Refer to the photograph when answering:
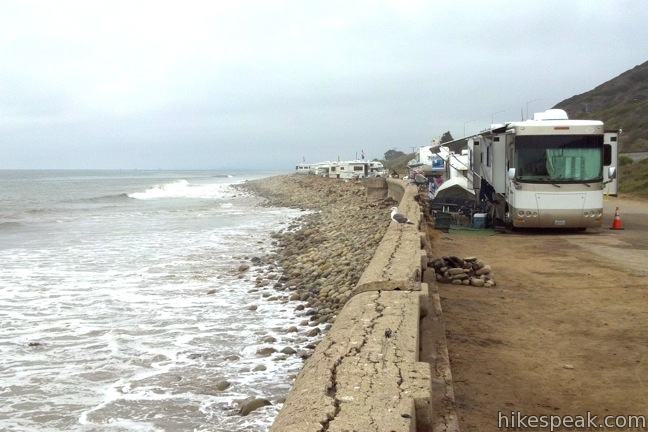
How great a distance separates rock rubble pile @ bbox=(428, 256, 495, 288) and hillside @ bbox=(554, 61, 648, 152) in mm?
47833

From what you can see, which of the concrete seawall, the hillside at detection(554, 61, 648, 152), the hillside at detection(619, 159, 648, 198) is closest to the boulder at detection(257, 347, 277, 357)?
the concrete seawall

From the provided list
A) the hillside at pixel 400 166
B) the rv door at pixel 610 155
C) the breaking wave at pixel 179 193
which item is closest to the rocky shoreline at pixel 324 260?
the rv door at pixel 610 155

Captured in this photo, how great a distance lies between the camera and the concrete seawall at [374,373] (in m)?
3.03

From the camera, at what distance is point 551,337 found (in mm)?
6156

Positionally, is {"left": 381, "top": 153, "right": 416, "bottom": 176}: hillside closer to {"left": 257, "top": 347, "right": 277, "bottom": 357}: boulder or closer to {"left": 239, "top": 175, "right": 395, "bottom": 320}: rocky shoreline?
{"left": 239, "top": 175, "right": 395, "bottom": 320}: rocky shoreline

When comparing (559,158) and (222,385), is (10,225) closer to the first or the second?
(559,158)

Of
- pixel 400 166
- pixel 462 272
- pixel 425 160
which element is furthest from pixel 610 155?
pixel 400 166

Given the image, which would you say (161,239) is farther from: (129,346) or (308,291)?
(129,346)

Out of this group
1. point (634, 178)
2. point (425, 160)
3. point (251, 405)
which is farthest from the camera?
point (634, 178)

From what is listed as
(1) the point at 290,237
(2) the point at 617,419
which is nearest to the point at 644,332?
(2) the point at 617,419

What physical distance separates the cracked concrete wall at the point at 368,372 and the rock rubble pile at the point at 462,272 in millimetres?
3148

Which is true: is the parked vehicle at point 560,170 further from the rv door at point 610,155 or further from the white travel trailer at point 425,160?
the white travel trailer at point 425,160

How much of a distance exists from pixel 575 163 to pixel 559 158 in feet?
1.30

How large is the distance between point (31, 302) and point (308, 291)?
5.36 m
